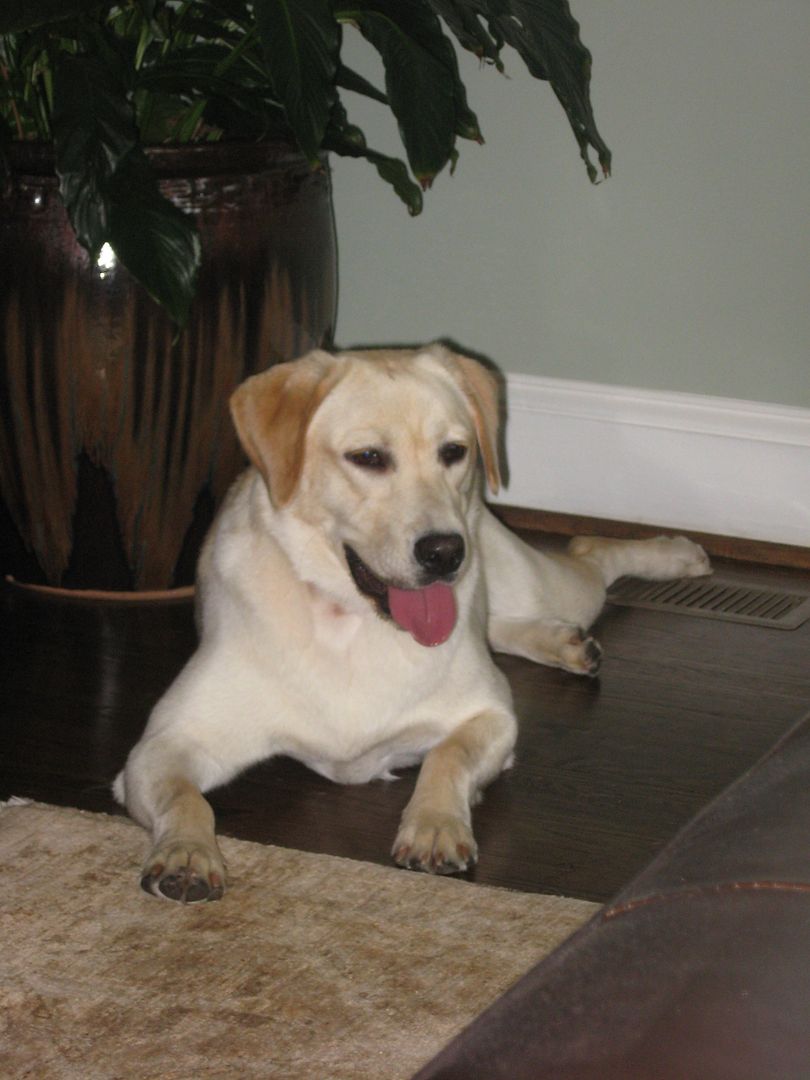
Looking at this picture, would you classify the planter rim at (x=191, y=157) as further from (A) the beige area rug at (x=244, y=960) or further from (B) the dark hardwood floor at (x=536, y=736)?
(A) the beige area rug at (x=244, y=960)

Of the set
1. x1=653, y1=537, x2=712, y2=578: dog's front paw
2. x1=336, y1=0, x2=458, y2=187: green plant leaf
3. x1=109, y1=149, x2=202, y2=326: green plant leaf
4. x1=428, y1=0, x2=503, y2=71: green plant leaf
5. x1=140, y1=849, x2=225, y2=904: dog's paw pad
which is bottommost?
x1=140, y1=849, x2=225, y2=904: dog's paw pad

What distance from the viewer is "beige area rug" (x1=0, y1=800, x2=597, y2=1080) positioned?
1756 millimetres

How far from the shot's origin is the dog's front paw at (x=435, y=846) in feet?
7.24

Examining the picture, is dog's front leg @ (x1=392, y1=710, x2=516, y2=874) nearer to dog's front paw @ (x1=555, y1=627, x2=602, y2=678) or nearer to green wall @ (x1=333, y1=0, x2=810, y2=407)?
dog's front paw @ (x1=555, y1=627, x2=602, y2=678)

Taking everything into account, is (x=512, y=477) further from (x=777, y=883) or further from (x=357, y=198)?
(x=777, y=883)

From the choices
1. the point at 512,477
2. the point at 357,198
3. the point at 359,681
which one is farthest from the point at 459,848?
the point at 357,198

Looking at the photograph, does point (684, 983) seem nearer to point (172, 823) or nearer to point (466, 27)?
point (172, 823)

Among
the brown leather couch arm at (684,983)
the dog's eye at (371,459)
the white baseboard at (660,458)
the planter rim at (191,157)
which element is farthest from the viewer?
the white baseboard at (660,458)

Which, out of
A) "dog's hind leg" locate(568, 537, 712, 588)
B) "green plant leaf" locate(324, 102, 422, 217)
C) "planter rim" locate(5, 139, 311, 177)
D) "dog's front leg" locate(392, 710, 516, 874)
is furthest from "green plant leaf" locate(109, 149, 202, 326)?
"dog's hind leg" locate(568, 537, 712, 588)

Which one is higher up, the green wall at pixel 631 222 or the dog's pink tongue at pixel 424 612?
the green wall at pixel 631 222

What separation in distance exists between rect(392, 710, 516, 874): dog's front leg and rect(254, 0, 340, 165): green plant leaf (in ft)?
3.78


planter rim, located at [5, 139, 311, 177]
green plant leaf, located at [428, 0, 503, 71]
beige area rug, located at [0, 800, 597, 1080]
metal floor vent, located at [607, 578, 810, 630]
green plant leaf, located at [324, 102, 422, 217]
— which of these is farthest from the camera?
metal floor vent, located at [607, 578, 810, 630]

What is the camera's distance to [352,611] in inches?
97.1

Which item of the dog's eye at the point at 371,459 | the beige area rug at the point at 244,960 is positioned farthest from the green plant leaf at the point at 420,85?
the beige area rug at the point at 244,960
